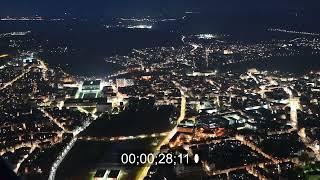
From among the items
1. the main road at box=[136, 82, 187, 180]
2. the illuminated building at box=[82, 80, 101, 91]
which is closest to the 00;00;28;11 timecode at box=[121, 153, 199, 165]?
the main road at box=[136, 82, 187, 180]

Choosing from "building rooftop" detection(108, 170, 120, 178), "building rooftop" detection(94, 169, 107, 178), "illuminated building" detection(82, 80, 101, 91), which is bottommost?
"building rooftop" detection(94, 169, 107, 178)

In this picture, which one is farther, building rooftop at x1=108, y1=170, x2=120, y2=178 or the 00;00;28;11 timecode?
the 00;00;28;11 timecode

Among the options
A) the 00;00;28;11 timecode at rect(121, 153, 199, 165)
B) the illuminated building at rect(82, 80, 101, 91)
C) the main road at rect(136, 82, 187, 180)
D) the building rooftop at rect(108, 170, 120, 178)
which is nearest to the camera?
the building rooftop at rect(108, 170, 120, 178)

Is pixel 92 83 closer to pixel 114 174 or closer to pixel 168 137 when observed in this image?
pixel 168 137

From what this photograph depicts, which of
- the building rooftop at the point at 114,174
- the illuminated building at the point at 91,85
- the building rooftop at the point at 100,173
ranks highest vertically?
the illuminated building at the point at 91,85

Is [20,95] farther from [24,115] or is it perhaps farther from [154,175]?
[154,175]

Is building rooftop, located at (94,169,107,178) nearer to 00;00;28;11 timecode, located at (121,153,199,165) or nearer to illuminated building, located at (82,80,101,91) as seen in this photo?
00;00;28;11 timecode, located at (121,153,199,165)

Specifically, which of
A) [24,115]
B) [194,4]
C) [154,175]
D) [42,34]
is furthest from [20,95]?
[194,4]

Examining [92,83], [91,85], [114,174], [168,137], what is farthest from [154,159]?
[92,83]

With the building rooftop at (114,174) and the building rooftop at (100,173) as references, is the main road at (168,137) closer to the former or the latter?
the building rooftop at (114,174)

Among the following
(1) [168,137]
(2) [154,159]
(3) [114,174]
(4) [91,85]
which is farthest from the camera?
(4) [91,85]

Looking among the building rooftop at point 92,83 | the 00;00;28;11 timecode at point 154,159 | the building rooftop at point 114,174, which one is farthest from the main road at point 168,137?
the building rooftop at point 92,83
